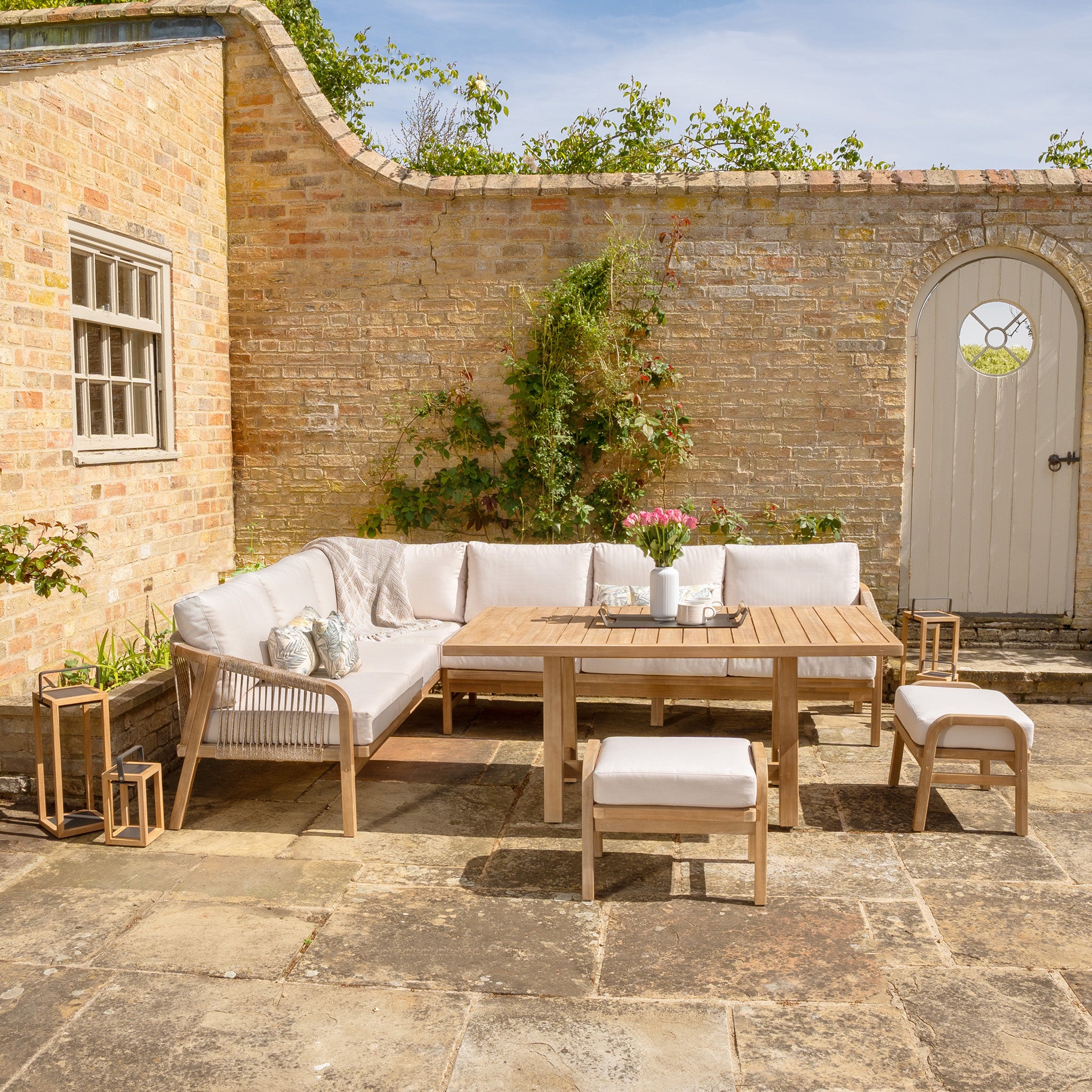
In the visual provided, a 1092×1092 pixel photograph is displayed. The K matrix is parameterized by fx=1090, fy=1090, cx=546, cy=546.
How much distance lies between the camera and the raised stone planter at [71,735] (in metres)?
4.56

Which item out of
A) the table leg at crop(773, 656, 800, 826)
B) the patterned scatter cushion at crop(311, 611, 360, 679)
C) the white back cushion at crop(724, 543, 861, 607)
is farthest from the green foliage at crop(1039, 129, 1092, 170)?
the patterned scatter cushion at crop(311, 611, 360, 679)

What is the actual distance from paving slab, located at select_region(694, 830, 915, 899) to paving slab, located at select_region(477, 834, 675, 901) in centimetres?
14

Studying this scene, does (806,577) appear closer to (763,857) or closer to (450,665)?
(450,665)

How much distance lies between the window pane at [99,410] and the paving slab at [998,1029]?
4.84 meters

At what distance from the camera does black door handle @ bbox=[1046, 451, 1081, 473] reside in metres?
7.03

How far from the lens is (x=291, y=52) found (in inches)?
282

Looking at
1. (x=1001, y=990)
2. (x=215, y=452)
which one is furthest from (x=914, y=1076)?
(x=215, y=452)

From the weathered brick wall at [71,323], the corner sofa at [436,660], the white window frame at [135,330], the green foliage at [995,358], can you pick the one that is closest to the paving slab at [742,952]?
the corner sofa at [436,660]

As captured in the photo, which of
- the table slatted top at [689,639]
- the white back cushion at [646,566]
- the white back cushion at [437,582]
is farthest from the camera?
the white back cushion at [437,582]

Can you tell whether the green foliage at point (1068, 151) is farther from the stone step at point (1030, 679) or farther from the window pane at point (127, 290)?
the window pane at point (127, 290)

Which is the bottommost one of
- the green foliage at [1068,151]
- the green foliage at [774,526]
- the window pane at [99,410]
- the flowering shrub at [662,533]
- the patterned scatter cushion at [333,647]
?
the patterned scatter cushion at [333,647]

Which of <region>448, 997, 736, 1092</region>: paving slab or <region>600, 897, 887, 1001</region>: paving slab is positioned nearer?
<region>448, 997, 736, 1092</region>: paving slab

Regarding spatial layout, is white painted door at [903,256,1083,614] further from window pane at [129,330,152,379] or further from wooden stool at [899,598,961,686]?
window pane at [129,330,152,379]

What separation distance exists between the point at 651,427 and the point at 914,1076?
16.0 feet
